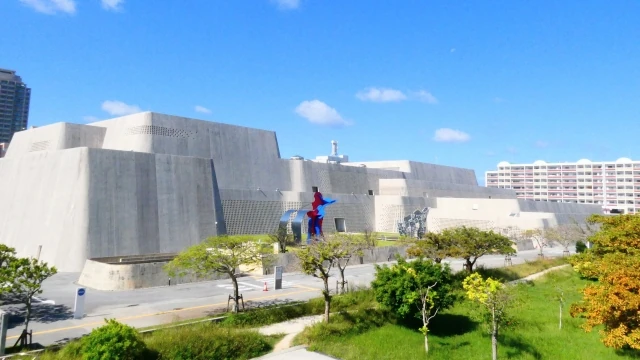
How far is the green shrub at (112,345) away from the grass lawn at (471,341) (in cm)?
561

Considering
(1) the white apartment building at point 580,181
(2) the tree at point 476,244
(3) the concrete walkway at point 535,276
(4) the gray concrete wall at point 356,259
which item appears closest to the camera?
(2) the tree at point 476,244

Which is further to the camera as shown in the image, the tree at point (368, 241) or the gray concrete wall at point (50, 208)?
the tree at point (368, 241)

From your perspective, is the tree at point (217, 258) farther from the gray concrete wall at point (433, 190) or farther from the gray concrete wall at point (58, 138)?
the gray concrete wall at point (433, 190)

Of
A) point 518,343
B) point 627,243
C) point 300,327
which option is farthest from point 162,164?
point 627,243

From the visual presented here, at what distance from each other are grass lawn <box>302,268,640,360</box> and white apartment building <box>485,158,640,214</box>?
109291 mm

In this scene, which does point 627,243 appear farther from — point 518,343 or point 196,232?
point 196,232

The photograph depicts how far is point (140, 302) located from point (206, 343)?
7782 millimetres

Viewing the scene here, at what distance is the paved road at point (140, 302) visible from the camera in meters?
14.7

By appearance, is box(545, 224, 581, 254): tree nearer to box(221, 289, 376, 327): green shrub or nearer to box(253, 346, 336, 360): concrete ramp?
box(221, 289, 376, 327): green shrub

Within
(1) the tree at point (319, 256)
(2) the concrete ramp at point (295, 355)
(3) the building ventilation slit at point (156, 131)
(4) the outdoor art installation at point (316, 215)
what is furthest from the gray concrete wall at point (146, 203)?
(2) the concrete ramp at point (295, 355)

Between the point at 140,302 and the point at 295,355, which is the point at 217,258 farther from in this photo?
the point at 295,355

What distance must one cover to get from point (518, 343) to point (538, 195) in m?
128

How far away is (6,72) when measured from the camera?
393 feet

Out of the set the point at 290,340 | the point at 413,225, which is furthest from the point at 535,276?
the point at 413,225
